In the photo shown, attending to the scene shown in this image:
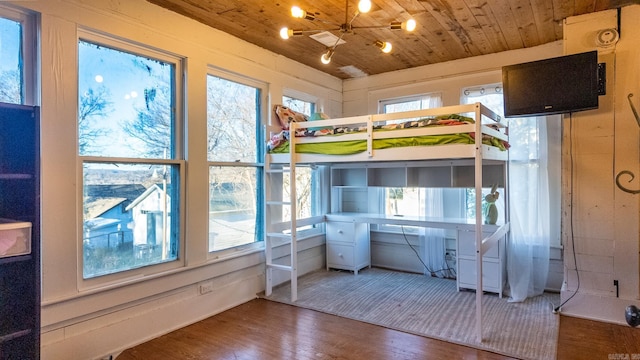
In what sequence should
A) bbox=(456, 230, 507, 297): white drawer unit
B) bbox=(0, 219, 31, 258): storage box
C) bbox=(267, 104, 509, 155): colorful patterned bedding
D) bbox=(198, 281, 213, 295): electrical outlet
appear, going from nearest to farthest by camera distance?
1. bbox=(0, 219, 31, 258): storage box
2. bbox=(267, 104, 509, 155): colorful patterned bedding
3. bbox=(198, 281, 213, 295): electrical outlet
4. bbox=(456, 230, 507, 297): white drawer unit

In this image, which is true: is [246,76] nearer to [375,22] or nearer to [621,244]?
[375,22]

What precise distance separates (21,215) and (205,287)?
1.60 metres

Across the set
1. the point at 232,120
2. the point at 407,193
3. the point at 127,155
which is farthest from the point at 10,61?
the point at 407,193

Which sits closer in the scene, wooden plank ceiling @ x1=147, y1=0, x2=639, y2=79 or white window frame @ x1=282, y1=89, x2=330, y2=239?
wooden plank ceiling @ x1=147, y1=0, x2=639, y2=79

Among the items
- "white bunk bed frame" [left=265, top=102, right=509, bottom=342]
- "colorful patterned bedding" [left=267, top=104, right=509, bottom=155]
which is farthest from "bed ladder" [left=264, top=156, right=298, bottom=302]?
"colorful patterned bedding" [left=267, top=104, right=509, bottom=155]

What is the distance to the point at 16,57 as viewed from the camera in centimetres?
209

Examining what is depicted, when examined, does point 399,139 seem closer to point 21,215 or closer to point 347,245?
point 347,245

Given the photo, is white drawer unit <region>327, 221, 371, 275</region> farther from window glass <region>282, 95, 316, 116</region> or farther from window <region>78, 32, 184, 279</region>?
window <region>78, 32, 184, 279</region>

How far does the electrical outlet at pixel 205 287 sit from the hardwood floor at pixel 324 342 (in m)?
0.23

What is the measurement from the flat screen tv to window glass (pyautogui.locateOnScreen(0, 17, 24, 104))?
11.8 ft

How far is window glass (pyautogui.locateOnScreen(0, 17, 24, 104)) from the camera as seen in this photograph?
2039 mm

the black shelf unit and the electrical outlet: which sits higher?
the black shelf unit

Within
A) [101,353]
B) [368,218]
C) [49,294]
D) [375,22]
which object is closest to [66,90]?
[49,294]

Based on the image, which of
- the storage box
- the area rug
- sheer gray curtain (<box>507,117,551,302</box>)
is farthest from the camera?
sheer gray curtain (<box>507,117,551,302</box>)
